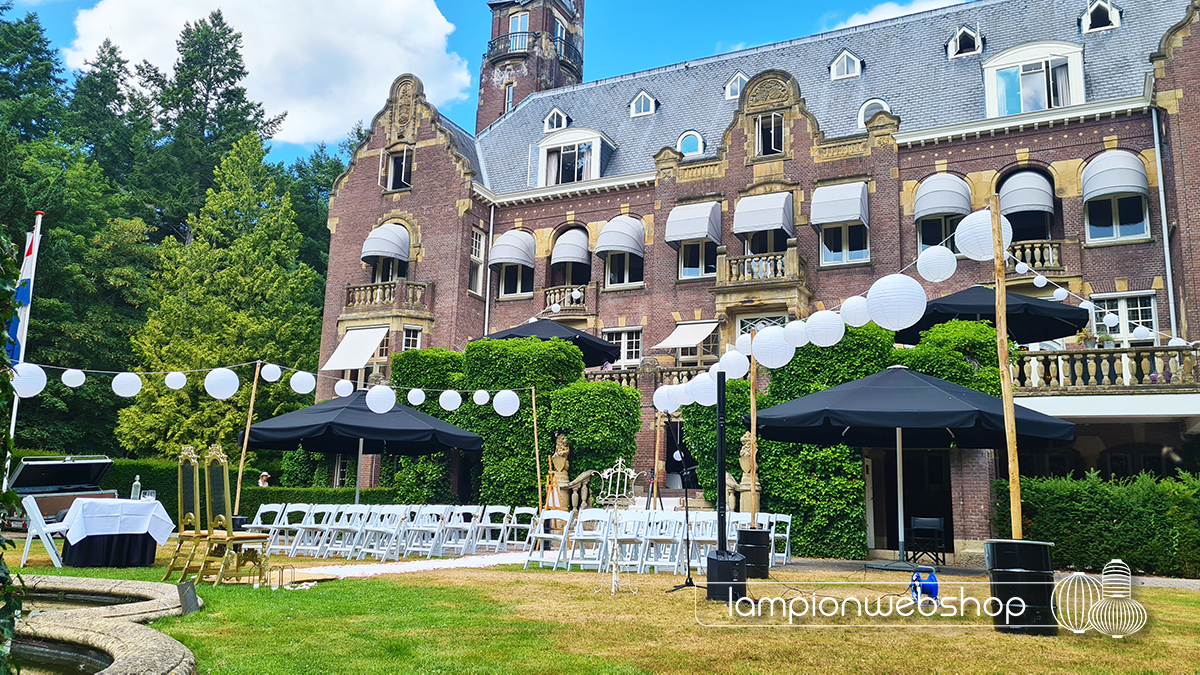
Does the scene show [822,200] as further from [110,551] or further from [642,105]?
[110,551]

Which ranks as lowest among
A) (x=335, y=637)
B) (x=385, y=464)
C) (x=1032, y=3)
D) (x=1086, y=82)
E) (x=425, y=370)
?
(x=335, y=637)

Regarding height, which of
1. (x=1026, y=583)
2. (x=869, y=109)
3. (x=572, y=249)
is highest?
(x=869, y=109)

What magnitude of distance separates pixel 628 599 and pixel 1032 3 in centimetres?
2719

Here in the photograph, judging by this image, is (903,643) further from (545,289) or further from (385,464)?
(545,289)

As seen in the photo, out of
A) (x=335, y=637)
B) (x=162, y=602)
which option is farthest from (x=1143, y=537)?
(x=162, y=602)

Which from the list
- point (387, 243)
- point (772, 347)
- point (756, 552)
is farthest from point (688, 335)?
point (756, 552)

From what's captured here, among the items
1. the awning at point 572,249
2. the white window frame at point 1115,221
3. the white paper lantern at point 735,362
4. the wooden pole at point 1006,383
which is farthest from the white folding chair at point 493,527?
the white window frame at point 1115,221

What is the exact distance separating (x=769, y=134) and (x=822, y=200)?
11.4 feet

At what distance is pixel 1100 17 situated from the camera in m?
25.5

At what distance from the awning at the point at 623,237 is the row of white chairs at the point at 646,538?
600 inches

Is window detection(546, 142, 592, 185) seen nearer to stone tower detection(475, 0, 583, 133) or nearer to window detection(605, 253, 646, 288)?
window detection(605, 253, 646, 288)

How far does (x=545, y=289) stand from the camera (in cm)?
2945

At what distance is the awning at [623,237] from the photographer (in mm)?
27953

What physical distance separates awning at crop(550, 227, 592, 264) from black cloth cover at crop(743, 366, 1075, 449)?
17.3 metres
